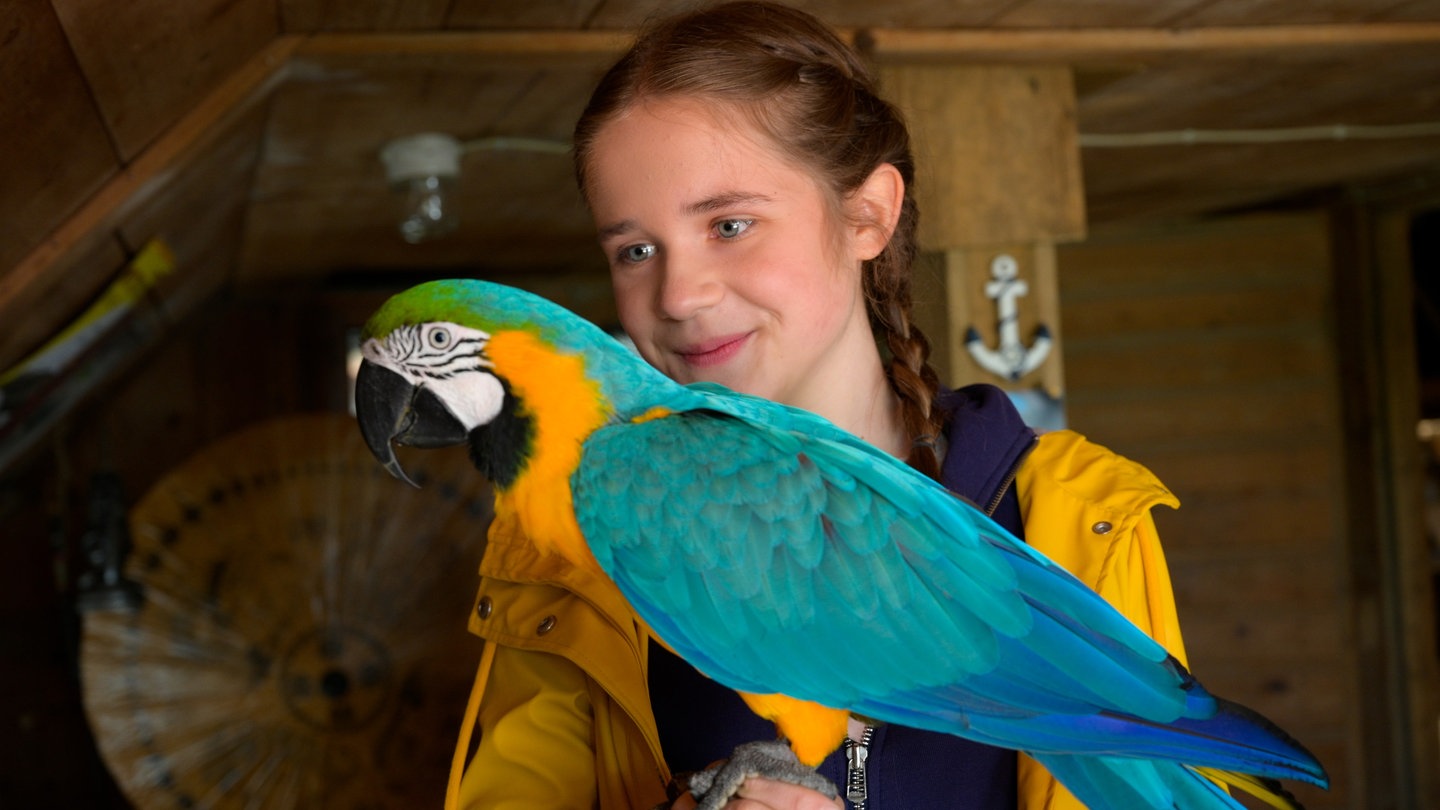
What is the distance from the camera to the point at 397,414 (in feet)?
3.41

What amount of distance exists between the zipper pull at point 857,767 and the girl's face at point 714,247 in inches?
14.4

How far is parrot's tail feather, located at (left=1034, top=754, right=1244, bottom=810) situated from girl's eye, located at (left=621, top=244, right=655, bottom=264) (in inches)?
23.8

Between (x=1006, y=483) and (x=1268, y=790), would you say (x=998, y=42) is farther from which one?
(x=1268, y=790)

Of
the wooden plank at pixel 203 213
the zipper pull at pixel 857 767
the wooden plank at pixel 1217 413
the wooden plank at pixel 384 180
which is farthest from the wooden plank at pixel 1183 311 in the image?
the zipper pull at pixel 857 767

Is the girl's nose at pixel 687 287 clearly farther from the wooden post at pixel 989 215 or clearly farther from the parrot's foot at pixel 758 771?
the wooden post at pixel 989 215

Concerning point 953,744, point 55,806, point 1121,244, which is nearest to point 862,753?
point 953,744

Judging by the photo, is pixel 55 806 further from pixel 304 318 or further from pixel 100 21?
pixel 100 21

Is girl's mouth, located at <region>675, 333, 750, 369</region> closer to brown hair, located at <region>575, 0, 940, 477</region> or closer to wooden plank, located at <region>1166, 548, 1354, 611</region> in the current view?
brown hair, located at <region>575, 0, 940, 477</region>

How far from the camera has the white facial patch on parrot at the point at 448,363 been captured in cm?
101

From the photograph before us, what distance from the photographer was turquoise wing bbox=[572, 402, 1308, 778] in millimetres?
1034

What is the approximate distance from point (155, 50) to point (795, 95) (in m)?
0.88

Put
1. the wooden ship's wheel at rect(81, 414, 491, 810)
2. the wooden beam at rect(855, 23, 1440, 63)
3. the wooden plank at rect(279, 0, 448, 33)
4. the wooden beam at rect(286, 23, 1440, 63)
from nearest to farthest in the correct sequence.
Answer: the wooden plank at rect(279, 0, 448, 33), the wooden beam at rect(286, 23, 1440, 63), the wooden beam at rect(855, 23, 1440, 63), the wooden ship's wheel at rect(81, 414, 491, 810)

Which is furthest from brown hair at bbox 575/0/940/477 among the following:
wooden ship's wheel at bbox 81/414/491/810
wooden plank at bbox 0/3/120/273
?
wooden ship's wheel at bbox 81/414/491/810

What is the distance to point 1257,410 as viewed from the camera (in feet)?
17.4
